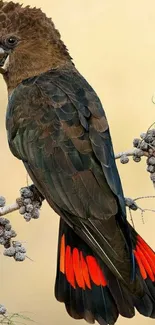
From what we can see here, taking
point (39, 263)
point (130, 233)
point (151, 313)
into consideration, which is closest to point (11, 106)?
point (130, 233)

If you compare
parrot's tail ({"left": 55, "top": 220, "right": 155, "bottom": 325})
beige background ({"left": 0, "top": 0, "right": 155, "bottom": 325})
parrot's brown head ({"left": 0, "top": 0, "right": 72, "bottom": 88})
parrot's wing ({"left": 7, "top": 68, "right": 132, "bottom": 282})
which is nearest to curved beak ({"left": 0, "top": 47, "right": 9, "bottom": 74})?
parrot's brown head ({"left": 0, "top": 0, "right": 72, "bottom": 88})

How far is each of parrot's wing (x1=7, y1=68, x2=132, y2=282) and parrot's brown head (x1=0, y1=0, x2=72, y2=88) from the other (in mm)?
103

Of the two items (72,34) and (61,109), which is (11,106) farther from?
(72,34)

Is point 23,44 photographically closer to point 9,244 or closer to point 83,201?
point 83,201

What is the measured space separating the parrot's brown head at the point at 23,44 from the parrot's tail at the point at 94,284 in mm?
675

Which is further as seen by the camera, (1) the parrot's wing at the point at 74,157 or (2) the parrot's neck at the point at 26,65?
(2) the parrot's neck at the point at 26,65

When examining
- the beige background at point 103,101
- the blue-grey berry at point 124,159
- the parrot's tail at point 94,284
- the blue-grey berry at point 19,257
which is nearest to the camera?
the blue-grey berry at point 19,257

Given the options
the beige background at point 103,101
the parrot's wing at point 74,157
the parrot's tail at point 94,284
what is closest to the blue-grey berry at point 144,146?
the parrot's wing at point 74,157

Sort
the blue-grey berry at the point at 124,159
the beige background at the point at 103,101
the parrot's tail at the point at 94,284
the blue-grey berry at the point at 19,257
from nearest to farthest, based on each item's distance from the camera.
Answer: the blue-grey berry at the point at 19,257 → the blue-grey berry at the point at 124,159 → the parrot's tail at the point at 94,284 → the beige background at the point at 103,101

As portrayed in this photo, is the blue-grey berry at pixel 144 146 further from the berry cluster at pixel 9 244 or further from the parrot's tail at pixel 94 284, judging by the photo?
the berry cluster at pixel 9 244

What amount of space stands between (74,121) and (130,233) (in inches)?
17.1

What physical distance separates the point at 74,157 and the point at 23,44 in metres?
0.66

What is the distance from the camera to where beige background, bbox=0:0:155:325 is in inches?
191

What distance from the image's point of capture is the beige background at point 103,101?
485 centimetres
